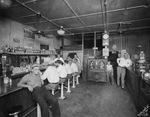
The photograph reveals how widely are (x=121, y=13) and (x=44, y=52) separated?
4.76 m

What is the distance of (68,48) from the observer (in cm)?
706

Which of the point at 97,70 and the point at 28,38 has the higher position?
the point at 28,38

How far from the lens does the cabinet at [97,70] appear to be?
5.15 m

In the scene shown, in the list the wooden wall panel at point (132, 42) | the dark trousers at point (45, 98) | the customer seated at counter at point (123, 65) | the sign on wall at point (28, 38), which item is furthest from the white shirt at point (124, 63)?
the sign on wall at point (28, 38)

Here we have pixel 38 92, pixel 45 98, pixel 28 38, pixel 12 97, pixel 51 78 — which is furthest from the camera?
pixel 28 38

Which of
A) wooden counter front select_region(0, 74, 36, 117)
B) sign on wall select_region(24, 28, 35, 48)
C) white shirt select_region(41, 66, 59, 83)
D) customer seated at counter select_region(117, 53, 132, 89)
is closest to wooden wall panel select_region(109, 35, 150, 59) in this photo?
customer seated at counter select_region(117, 53, 132, 89)

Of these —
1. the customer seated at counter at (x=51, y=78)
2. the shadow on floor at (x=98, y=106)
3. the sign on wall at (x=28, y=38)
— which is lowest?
the shadow on floor at (x=98, y=106)

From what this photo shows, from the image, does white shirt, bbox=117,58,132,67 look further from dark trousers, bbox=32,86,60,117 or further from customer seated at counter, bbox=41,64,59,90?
dark trousers, bbox=32,86,60,117

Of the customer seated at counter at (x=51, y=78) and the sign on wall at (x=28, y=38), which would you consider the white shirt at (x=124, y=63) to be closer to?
the customer seated at counter at (x=51, y=78)

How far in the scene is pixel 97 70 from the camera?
5270 millimetres

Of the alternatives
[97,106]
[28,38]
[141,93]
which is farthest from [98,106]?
[28,38]

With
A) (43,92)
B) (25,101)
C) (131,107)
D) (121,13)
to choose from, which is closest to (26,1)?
(43,92)

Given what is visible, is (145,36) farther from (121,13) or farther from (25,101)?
(25,101)

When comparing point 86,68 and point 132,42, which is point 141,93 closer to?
point 86,68
